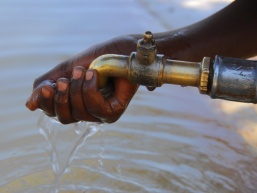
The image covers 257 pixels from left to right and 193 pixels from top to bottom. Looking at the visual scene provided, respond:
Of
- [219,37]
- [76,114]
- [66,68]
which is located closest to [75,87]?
[76,114]

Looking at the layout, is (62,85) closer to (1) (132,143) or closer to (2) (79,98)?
(2) (79,98)

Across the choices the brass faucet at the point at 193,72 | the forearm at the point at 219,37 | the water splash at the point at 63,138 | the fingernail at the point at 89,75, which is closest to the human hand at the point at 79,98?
the fingernail at the point at 89,75

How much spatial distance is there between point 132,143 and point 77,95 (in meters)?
0.85

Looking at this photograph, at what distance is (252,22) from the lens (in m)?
1.70

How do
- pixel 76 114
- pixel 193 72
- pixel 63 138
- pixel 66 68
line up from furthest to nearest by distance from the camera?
pixel 63 138, pixel 66 68, pixel 76 114, pixel 193 72

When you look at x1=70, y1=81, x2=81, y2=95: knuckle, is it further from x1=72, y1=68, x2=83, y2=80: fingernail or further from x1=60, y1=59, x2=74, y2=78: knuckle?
x1=60, y1=59, x2=74, y2=78: knuckle

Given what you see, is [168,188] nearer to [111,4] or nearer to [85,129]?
[85,129]

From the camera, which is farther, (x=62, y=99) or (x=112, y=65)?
(x=62, y=99)

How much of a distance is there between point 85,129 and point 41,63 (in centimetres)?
79

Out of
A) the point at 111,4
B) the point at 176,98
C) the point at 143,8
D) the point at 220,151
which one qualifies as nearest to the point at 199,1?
the point at 143,8

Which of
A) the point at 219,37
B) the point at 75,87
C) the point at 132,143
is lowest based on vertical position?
the point at 132,143

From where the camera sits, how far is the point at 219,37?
5.70 feet

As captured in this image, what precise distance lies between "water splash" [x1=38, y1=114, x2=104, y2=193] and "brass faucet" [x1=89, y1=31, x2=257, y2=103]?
2.49 ft

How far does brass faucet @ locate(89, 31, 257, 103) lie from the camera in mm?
1085
